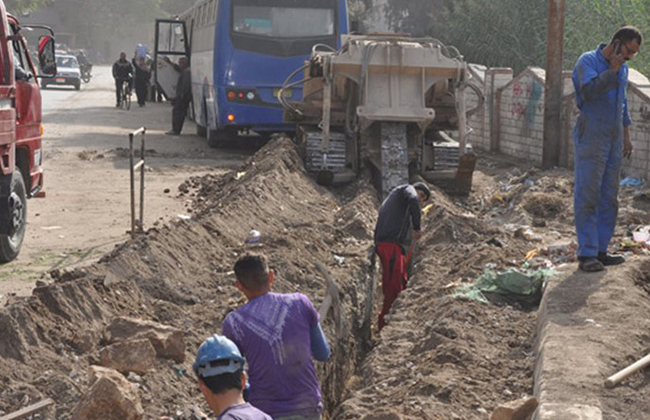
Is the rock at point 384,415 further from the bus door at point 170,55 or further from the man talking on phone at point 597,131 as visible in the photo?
the bus door at point 170,55

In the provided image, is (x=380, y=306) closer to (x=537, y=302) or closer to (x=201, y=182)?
(x=537, y=302)

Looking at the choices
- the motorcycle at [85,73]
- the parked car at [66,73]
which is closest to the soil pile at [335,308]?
the parked car at [66,73]

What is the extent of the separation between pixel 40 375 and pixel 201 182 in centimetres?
1171

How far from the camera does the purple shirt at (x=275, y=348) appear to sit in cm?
512

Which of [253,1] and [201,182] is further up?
[253,1]

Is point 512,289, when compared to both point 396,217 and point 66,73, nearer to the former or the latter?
point 396,217

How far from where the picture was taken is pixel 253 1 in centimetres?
2209

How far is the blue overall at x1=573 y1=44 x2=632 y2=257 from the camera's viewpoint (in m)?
8.72

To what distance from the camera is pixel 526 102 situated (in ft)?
71.4

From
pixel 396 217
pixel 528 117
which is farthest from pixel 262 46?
pixel 396 217

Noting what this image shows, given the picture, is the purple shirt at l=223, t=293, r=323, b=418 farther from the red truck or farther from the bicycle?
the bicycle

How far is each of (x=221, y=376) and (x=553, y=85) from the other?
15946mm

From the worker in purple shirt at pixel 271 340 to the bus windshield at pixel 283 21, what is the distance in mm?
17466

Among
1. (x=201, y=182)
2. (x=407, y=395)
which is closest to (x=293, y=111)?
(x=201, y=182)
